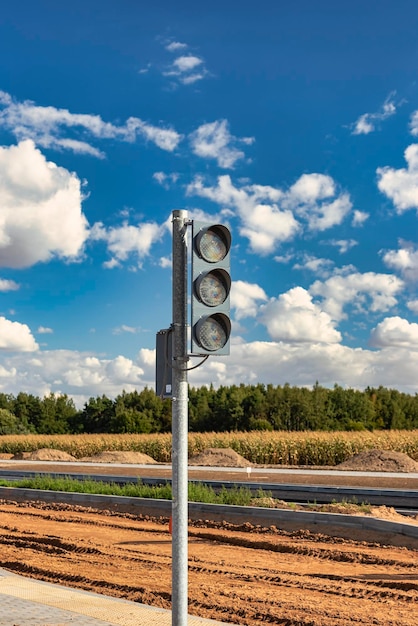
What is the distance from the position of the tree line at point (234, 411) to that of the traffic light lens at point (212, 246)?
2342 inches

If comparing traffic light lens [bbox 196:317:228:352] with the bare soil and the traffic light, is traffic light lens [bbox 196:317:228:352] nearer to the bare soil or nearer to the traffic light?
the traffic light

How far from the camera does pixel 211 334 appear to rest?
6195 mm

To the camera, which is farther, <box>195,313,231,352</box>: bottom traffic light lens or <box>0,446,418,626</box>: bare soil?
<box>0,446,418,626</box>: bare soil

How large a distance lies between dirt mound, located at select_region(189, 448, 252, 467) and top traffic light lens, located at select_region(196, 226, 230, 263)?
33079 mm

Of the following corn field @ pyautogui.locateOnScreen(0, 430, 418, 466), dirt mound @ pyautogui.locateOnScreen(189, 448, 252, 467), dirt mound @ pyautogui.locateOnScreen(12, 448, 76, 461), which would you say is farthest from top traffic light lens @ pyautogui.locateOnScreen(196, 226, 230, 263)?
dirt mound @ pyautogui.locateOnScreen(12, 448, 76, 461)

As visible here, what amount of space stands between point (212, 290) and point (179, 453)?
1296mm

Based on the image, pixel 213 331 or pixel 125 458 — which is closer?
pixel 213 331

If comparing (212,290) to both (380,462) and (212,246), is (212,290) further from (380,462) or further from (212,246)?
(380,462)

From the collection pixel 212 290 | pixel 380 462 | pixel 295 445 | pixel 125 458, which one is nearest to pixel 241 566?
pixel 212 290

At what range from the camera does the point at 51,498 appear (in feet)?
73.9

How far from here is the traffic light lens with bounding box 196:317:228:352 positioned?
6.14m

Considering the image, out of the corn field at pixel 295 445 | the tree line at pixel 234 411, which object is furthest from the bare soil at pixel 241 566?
the tree line at pixel 234 411

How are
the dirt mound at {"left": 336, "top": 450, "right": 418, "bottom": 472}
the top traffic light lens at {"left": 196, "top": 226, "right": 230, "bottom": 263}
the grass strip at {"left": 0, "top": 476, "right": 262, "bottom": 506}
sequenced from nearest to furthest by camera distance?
the top traffic light lens at {"left": 196, "top": 226, "right": 230, "bottom": 263} → the grass strip at {"left": 0, "top": 476, "right": 262, "bottom": 506} → the dirt mound at {"left": 336, "top": 450, "right": 418, "bottom": 472}

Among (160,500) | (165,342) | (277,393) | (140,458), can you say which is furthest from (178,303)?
(277,393)
